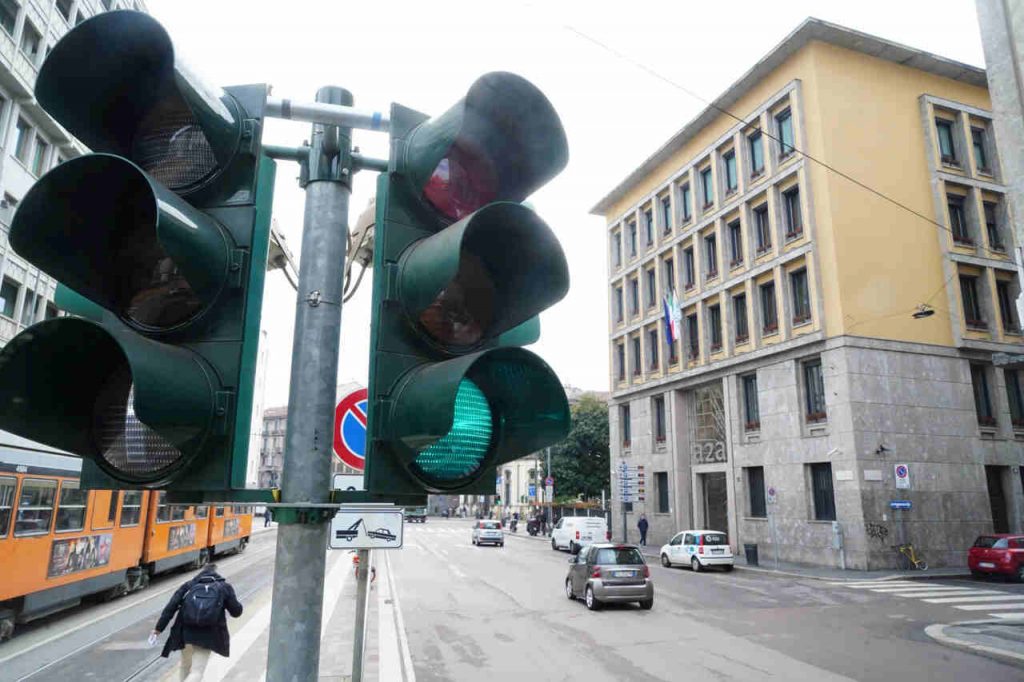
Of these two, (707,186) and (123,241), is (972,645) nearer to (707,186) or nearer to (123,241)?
(123,241)

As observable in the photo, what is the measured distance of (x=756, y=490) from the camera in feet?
100

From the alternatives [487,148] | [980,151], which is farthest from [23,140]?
[980,151]

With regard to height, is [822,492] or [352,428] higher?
[352,428]

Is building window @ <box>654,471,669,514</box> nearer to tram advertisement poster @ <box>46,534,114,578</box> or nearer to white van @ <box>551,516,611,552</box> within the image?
white van @ <box>551,516,611,552</box>

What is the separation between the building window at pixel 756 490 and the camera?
30042 millimetres

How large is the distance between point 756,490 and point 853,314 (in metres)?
9.06

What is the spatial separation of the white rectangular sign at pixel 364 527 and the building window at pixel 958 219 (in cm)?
3065

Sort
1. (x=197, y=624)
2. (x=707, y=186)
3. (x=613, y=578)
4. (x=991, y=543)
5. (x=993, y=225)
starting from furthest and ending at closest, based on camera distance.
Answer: (x=707, y=186) → (x=993, y=225) → (x=991, y=543) → (x=613, y=578) → (x=197, y=624)

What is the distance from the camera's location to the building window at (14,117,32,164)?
2652 cm

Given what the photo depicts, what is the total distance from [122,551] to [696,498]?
26.6m

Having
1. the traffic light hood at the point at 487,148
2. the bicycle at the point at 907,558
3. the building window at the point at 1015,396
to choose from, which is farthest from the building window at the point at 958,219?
the traffic light hood at the point at 487,148

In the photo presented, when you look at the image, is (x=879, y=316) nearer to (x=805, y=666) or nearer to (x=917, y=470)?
(x=917, y=470)

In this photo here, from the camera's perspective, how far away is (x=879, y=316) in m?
26.9

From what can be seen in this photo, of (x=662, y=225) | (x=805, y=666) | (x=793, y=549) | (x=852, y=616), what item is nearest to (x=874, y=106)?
(x=662, y=225)
